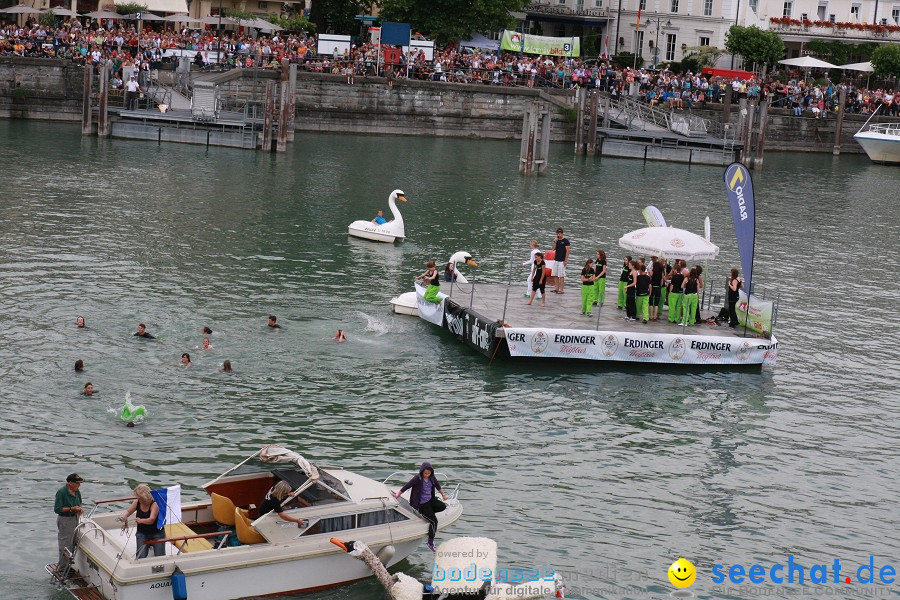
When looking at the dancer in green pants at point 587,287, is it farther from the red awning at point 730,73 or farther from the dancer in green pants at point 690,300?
the red awning at point 730,73

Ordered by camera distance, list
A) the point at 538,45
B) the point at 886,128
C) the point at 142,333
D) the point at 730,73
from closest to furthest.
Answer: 1. the point at 142,333
2. the point at 886,128
3. the point at 538,45
4. the point at 730,73

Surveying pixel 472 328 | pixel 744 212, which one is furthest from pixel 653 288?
pixel 472 328

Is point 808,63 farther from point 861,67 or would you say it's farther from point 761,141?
point 761,141

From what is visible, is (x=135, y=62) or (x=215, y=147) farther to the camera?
(x=135, y=62)

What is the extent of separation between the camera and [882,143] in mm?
80562

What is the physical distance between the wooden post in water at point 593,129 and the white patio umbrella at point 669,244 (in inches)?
1684

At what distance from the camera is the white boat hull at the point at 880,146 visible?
80.3 meters

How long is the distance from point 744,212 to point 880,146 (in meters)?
53.5

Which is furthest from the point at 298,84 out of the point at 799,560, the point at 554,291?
the point at 799,560

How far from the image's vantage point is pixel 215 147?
214 ft

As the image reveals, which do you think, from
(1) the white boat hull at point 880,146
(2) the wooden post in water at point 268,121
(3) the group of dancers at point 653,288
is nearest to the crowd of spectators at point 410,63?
(1) the white boat hull at point 880,146

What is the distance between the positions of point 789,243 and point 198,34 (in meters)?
45.7

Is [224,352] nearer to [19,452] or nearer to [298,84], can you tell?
[19,452]

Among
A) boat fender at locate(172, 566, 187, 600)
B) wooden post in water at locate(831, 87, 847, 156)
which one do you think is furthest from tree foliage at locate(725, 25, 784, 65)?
boat fender at locate(172, 566, 187, 600)
